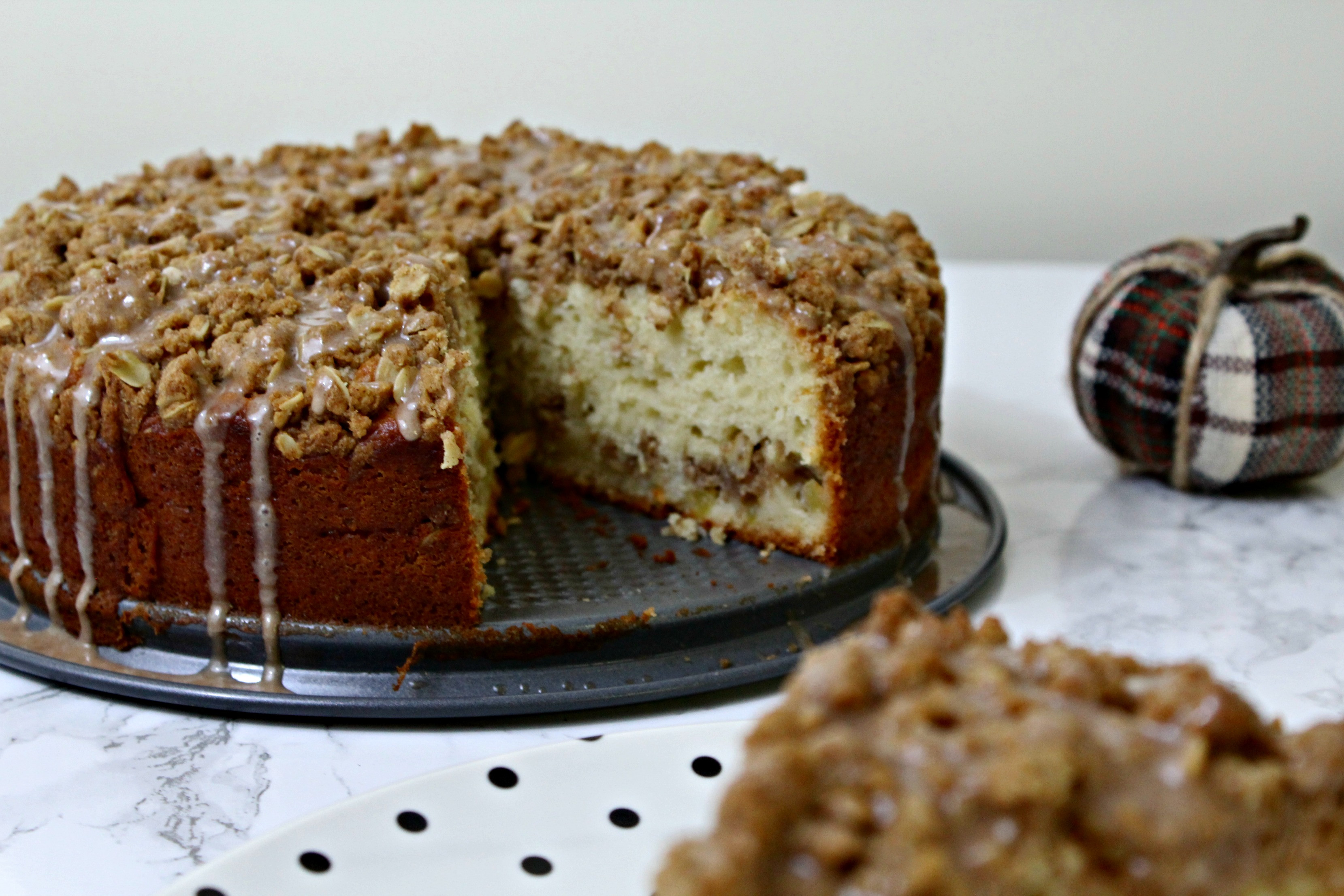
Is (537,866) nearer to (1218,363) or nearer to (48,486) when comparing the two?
(48,486)

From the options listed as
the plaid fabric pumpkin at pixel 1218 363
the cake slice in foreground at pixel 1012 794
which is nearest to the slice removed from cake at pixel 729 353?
the plaid fabric pumpkin at pixel 1218 363

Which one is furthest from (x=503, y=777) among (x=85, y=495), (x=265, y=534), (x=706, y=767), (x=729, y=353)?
(x=729, y=353)

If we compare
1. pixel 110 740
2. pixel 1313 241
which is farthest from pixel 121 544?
pixel 1313 241

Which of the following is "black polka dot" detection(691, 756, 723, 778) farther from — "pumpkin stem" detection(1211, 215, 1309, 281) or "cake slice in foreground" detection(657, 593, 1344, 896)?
"pumpkin stem" detection(1211, 215, 1309, 281)

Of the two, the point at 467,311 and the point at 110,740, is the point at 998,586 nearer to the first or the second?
the point at 467,311

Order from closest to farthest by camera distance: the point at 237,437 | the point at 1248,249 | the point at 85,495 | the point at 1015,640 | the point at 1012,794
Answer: the point at 1012,794, the point at 237,437, the point at 85,495, the point at 1015,640, the point at 1248,249

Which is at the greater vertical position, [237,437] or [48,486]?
[237,437]

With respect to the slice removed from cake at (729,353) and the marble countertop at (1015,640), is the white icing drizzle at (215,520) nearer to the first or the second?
the marble countertop at (1015,640)
